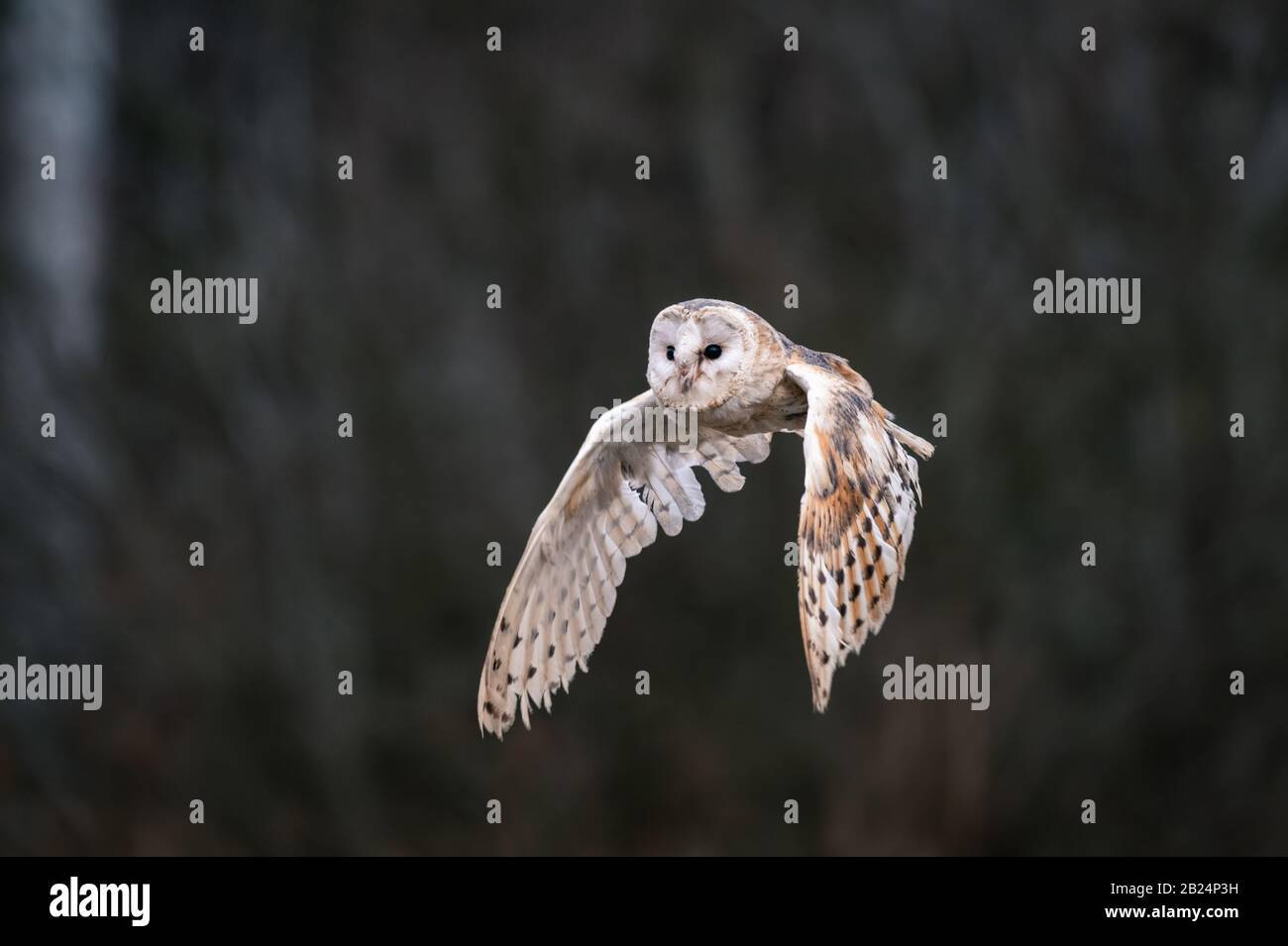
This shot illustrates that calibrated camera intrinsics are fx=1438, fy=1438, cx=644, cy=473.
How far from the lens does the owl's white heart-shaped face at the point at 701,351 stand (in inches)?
85.1

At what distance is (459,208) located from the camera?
515 centimetres

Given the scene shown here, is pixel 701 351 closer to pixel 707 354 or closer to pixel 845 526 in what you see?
pixel 707 354

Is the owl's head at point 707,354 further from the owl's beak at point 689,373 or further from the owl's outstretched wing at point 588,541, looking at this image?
the owl's outstretched wing at point 588,541

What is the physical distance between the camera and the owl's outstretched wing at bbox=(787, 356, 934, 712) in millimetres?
1903

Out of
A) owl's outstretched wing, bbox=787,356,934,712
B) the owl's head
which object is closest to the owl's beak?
the owl's head

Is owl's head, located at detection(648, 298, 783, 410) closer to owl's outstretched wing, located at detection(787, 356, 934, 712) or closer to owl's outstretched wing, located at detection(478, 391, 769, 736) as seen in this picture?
owl's outstretched wing, located at detection(787, 356, 934, 712)

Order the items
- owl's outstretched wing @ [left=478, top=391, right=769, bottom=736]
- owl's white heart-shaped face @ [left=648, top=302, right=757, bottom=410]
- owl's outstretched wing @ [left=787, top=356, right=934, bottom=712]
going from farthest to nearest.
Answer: owl's outstretched wing @ [left=478, top=391, right=769, bottom=736], owl's white heart-shaped face @ [left=648, top=302, right=757, bottom=410], owl's outstretched wing @ [left=787, top=356, right=934, bottom=712]

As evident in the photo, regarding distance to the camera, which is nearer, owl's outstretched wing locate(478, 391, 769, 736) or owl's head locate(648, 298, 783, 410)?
owl's head locate(648, 298, 783, 410)

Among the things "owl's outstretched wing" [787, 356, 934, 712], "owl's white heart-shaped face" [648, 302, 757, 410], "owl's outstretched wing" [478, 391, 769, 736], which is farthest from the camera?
"owl's outstretched wing" [478, 391, 769, 736]

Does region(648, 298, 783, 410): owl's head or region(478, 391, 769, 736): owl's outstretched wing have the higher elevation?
region(648, 298, 783, 410): owl's head

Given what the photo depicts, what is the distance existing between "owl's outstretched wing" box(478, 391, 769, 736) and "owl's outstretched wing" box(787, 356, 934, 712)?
A: 1.32 feet

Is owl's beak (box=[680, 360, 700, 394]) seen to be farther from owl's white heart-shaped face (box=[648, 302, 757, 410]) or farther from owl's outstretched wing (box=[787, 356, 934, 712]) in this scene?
owl's outstretched wing (box=[787, 356, 934, 712])

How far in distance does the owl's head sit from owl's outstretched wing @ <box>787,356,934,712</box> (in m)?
0.10

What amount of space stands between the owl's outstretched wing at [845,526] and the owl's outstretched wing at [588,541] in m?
0.40
